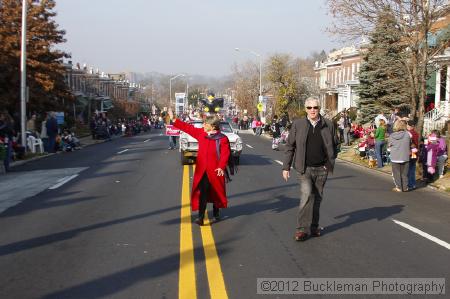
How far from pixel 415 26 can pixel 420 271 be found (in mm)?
13571

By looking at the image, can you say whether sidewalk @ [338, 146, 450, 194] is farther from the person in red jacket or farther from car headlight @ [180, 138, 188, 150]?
the person in red jacket

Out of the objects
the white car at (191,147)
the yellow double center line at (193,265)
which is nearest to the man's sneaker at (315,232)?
the yellow double center line at (193,265)

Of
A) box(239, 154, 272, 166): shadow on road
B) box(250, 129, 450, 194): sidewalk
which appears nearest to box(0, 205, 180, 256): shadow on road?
box(250, 129, 450, 194): sidewalk

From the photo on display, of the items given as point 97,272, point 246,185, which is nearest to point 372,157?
point 246,185

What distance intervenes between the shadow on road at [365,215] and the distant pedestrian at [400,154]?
2497 millimetres

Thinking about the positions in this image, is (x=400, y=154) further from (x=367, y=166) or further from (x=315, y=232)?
(x=367, y=166)

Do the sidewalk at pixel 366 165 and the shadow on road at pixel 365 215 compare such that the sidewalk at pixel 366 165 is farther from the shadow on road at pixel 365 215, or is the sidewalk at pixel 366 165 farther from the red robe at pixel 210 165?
the red robe at pixel 210 165

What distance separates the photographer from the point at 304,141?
7.55 m

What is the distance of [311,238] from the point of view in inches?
307

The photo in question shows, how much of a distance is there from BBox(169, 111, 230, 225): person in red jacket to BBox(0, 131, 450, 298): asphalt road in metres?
0.39

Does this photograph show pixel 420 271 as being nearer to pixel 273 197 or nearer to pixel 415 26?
pixel 273 197

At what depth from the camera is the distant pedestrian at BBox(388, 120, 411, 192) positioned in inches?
524

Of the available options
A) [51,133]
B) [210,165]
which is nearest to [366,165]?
[210,165]

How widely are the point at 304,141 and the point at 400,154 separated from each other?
6.57 m
